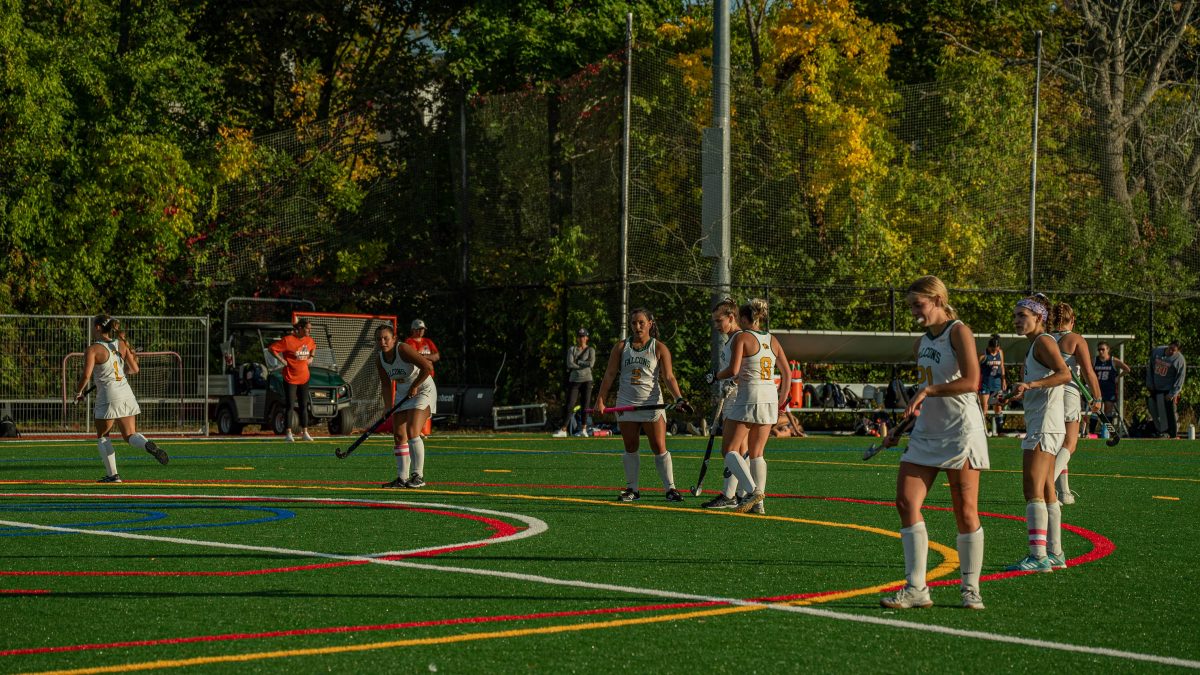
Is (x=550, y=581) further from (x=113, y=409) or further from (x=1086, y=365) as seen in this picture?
(x=113, y=409)

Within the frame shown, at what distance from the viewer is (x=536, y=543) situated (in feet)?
37.8

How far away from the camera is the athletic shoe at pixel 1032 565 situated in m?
10.1

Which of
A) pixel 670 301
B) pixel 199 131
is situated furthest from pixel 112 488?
pixel 199 131

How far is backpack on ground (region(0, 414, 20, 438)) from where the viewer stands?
28297 millimetres

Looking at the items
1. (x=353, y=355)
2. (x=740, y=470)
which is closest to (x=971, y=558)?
(x=740, y=470)

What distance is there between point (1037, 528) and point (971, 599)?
196 cm

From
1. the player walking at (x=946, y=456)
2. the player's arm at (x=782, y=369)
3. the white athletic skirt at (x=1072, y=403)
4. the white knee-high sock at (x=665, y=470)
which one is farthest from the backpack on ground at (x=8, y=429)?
the player walking at (x=946, y=456)

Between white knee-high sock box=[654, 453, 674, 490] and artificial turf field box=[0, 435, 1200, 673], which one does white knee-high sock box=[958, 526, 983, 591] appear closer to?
artificial turf field box=[0, 435, 1200, 673]

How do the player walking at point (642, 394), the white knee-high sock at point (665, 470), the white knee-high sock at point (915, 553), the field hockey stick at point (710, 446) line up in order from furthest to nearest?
1. the white knee-high sock at point (665, 470)
2. the player walking at point (642, 394)
3. the field hockey stick at point (710, 446)
4. the white knee-high sock at point (915, 553)

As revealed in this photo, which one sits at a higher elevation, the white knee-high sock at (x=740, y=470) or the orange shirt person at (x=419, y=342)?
the orange shirt person at (x=419, y=342)

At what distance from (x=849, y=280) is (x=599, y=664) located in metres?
26.5

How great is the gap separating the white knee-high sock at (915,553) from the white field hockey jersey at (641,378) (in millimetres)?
6848

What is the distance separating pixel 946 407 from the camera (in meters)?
8.60

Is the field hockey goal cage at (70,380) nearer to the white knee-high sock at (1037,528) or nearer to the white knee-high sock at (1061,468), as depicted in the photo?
the white knee-high sock at (1061,468)
